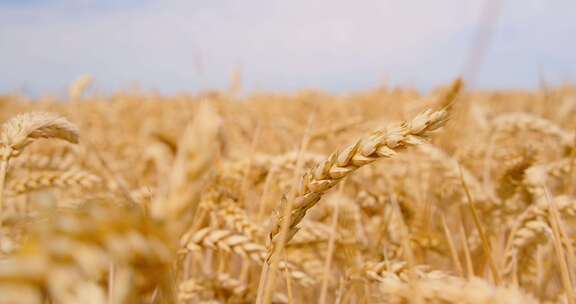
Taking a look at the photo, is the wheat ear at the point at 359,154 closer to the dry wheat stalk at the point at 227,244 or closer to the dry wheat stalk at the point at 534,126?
the dry wheat stalk at the point at 227,244

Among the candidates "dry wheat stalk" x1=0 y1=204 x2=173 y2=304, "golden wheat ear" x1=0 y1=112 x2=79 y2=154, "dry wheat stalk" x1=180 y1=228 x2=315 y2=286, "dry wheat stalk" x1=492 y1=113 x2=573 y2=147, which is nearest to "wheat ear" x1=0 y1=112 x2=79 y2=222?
"golden wheat ear" x1=0 y1=112 x2=79 y2=154

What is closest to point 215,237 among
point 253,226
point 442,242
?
point 253,226

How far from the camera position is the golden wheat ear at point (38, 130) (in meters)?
0.70

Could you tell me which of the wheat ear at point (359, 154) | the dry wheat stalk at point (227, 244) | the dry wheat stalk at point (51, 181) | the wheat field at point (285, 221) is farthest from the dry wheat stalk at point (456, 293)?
the dry wheat stalk at point (51, 181)

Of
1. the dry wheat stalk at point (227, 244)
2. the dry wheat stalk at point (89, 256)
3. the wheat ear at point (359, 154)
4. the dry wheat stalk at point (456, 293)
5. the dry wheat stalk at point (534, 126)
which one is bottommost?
the dry wheat stalk at point (227, 244)

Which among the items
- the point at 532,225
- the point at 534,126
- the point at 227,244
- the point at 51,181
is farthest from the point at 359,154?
the point at 534,126

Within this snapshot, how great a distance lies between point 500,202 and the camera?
1342 mm

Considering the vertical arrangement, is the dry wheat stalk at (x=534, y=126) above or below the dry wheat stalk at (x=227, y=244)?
above

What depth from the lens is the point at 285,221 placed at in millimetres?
544

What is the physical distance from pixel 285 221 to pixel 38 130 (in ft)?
1.21

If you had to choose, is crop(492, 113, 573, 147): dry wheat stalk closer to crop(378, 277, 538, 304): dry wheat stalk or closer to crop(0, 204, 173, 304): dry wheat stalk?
crop(378, 277, 538, 304): dry wheat stalk

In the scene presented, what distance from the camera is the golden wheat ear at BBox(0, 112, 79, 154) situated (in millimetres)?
700

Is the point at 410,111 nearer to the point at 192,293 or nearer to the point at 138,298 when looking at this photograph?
the point at 192,293

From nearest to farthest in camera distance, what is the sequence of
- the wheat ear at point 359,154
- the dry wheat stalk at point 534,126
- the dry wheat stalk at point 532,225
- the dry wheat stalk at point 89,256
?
the dry wheat stalk at point 89,256, the wheat ear at point 359,154, the dry wheat stalk at point 532,225, the dry wheat stalk at point 534,126
